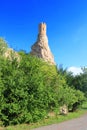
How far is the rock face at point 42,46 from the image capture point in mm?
58156

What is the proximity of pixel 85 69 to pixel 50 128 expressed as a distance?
3557 centimetres

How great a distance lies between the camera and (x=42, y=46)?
5972 cm

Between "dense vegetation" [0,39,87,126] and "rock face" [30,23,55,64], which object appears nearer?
"dense vegetation" [0,39,87,126]

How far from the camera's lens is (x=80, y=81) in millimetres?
48719

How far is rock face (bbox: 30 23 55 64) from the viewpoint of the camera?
191ft

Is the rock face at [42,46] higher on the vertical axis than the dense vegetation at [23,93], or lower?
higher

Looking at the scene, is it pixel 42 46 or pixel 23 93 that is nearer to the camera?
pixel 23 93

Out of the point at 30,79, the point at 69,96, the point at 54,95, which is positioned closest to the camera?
the point at 30,79

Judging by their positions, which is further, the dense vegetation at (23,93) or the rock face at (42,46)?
the rock face at (42,46)

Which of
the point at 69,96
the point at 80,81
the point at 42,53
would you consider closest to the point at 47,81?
the point at 69,96

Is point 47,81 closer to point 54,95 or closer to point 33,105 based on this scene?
point 54,95

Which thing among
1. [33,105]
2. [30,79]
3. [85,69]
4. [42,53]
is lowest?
[33,105]

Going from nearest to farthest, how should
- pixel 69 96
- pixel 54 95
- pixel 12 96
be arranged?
pixel 12 96
pixel 54 95
pixel 69 96

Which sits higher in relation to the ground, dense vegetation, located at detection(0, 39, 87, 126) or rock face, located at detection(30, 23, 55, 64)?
rock face, located at detection(30, 23, 55, 64)
